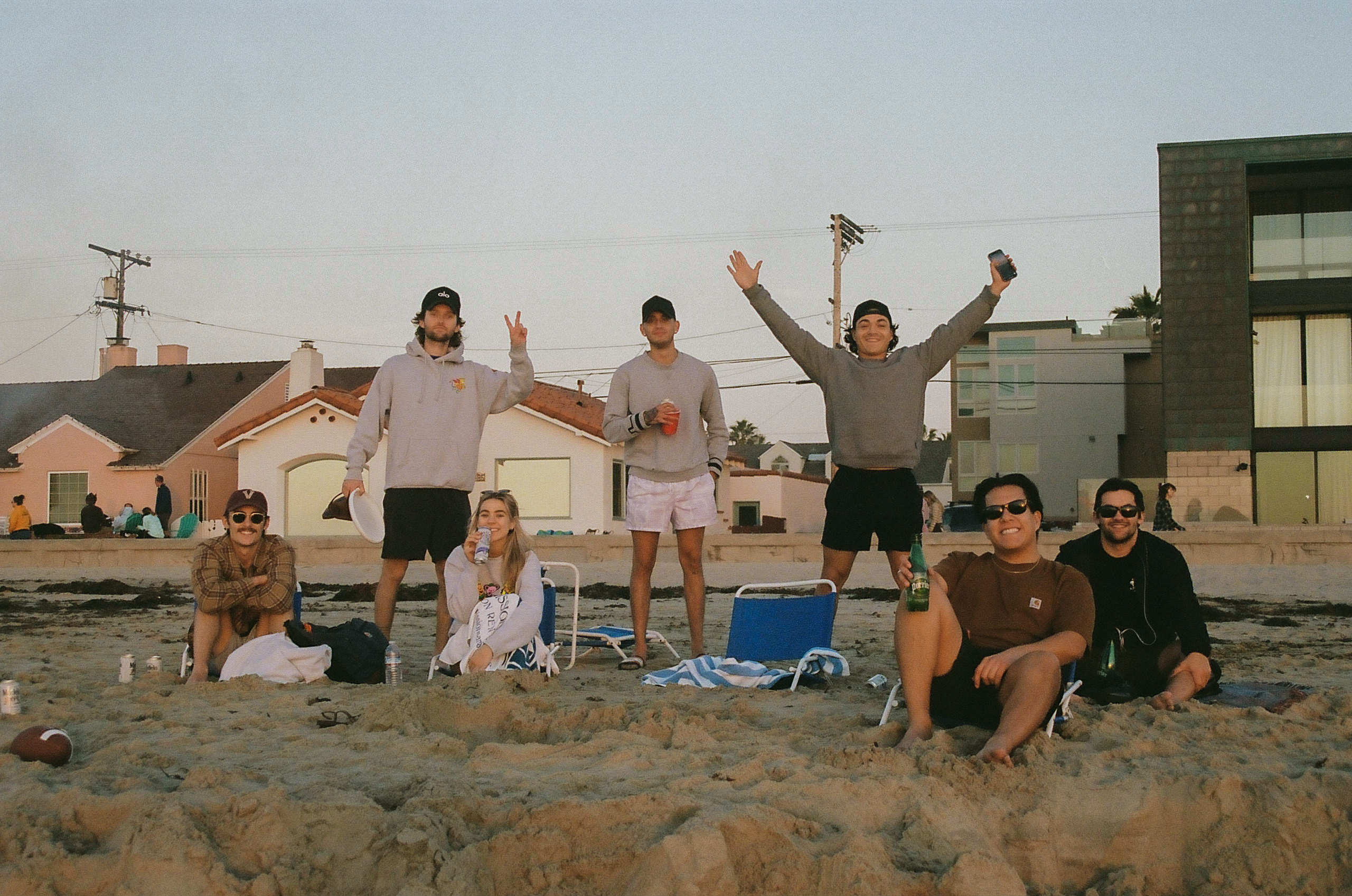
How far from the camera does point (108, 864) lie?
2.81 meters

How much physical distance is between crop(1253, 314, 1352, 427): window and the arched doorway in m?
21.5

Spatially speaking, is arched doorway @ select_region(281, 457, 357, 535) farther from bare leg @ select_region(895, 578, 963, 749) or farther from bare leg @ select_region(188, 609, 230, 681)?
bare leg @ select_region(895, 578, 963, 749)

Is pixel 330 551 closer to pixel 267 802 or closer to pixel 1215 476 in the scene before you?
pixel 267 802

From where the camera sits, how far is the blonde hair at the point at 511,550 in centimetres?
576

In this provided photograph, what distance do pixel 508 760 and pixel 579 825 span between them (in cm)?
80

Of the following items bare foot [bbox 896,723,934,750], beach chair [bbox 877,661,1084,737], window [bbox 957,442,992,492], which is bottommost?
bare foot [bbox 896,723,934,750]

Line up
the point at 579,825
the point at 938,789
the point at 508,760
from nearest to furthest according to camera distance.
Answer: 1. the point at 579,825
2. the point at 938,789
3. the point at 508,760

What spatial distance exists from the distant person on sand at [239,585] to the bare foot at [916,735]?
310cm

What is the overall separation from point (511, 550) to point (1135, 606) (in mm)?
2952


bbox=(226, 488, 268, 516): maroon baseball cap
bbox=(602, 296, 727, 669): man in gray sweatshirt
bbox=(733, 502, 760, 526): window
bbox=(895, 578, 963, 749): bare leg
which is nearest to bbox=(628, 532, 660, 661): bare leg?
bbox=(602, 296, 727, 669): man in gray sweatshirt

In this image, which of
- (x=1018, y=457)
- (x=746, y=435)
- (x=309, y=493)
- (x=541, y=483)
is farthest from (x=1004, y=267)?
(x=746, y=435)

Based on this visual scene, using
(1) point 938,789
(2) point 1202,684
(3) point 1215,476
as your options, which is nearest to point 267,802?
(1) point 938,789

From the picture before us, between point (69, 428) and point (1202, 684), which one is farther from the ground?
point (69, 428)

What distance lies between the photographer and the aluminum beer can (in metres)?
4.43
